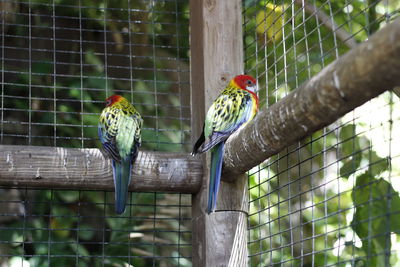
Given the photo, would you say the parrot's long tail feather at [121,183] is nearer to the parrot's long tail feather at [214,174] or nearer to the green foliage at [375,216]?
the parrot's long tail feather at [214,174]

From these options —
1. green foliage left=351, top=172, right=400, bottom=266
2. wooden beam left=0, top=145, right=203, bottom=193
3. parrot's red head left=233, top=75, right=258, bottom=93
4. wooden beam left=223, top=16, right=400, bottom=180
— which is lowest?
green foliage left=351, top=172, right=400, bottom=266

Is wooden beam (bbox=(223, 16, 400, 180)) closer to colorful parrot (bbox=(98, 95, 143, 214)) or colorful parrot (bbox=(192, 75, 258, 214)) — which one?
colorful parrot (bbox=(192, 75, 258, 214))

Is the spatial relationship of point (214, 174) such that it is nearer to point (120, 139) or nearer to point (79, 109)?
point (120, 139)

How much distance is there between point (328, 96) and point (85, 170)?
146 cm

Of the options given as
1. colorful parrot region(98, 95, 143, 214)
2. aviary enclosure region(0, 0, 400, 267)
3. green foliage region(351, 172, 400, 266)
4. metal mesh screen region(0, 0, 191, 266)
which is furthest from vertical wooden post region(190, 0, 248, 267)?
metal mesh screen region(0, 0, 191, 266)

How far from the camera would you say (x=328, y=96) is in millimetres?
1886

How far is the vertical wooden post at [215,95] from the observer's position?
290 cm

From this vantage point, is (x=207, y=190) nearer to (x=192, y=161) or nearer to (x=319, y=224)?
(x=192, y=161)

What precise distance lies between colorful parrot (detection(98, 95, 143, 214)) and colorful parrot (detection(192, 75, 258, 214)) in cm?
36

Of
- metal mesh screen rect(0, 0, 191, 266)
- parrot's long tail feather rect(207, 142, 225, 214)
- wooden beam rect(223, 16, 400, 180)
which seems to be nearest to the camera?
wooden beam rect(223, 16, 400, 180)

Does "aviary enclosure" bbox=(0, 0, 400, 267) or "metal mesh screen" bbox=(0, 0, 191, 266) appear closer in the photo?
"aviary enclosure" bbox=(0, 0, 400, 267)

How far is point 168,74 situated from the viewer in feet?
17.0

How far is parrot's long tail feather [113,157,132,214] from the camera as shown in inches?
118

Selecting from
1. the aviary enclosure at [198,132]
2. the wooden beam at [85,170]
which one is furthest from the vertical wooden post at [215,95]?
the wooden beam at [85,170]
